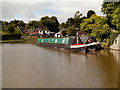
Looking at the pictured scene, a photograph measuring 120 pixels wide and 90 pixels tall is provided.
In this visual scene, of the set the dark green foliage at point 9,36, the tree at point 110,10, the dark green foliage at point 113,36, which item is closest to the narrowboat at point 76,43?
the dark green foliage at point 113,36

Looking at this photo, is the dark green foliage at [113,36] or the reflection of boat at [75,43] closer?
the reflection of boat at [75,43]

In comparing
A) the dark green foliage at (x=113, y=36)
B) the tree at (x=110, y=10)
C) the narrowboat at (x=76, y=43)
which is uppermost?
the tree at (x=110, y=10)

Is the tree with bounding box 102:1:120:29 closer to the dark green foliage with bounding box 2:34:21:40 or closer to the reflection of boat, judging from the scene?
the reflection of boat

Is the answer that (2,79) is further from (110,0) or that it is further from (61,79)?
(110,0)

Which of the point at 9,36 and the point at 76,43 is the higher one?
the point at 9,36

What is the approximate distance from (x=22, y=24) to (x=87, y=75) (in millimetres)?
83776

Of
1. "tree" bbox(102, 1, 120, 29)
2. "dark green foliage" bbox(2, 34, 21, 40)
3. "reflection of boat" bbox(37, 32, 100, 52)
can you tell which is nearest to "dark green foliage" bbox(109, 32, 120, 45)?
"tree" bbox(102, 1, 120, 29)

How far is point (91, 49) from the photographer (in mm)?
21750

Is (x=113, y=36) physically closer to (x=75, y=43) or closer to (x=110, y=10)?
(x=110, y=10)

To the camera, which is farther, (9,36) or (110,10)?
(9,36)

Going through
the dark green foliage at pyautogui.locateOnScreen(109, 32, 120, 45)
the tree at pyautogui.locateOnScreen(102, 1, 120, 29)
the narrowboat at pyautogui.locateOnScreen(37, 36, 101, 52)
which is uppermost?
the tree at pyautogui.locateOnScreen(102, 1, 120, 29)

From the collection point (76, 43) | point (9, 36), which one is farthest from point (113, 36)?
point (9, 36)

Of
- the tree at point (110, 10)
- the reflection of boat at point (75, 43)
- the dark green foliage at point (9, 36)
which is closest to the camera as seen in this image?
the reflection of boat at point (75, 43)

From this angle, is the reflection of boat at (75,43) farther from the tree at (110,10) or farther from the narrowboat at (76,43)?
the tree at (110,10)
